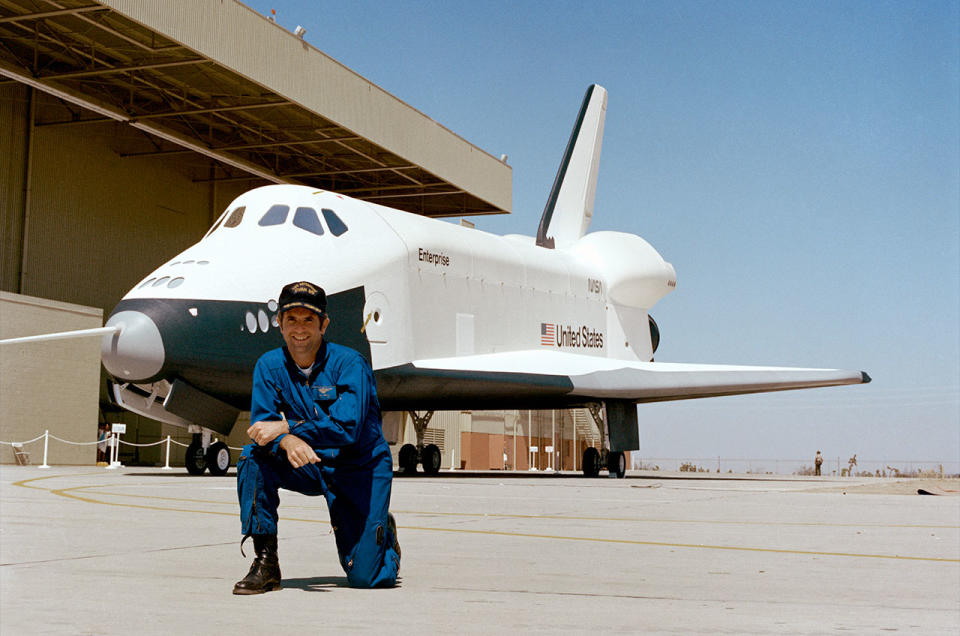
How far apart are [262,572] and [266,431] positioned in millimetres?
545

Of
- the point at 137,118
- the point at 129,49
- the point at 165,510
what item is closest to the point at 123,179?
the point at 137,118

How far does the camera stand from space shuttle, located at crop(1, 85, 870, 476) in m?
14.4

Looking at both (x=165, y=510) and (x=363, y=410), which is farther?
(x=165, y=510)

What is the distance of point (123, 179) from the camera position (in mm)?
31547

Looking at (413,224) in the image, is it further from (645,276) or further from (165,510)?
(165,510)

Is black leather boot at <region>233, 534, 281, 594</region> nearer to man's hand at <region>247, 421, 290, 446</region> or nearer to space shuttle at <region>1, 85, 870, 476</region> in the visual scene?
man's hand at <region>247, 421, 290, 446</region>

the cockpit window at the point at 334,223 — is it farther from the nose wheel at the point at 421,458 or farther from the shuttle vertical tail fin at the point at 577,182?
the shuttle vertical tail fin at the point at 577,182

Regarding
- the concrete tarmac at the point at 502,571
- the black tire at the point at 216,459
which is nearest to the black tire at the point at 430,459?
the black tire at the point at 216,459

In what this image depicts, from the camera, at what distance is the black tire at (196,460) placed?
52.0ft

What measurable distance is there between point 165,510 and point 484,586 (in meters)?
4.71

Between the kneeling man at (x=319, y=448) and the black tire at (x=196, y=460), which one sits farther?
the black tire at (x=196, y=460)

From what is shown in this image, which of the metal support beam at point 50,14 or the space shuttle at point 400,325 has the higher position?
the metal support beam at point 50,14

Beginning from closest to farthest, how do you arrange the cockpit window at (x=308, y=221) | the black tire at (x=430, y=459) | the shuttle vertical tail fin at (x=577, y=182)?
the cockpit window at (x=308, y=221), the black tire at (x=430, y=459), the shuttle vertical tail fin at (x=577, y=182)

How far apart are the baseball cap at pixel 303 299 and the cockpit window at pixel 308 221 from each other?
38.7ft
